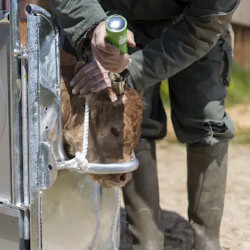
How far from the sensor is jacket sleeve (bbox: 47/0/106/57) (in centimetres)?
249

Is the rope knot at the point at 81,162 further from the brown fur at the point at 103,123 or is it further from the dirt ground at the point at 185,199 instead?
the dirt ground at the point at 185,199

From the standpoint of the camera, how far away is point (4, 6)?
8.57 feet

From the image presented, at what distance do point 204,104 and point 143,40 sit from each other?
372 mm

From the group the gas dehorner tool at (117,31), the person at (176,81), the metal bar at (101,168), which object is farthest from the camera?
the person at (176,81)

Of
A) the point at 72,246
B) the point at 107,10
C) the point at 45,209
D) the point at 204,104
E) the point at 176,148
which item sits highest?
the point at 107,10

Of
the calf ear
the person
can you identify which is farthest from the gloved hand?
the calf ear

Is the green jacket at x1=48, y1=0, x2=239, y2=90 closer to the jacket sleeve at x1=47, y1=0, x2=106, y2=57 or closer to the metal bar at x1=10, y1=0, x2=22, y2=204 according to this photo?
the jacket sleeve at x1=47, y1=0, x2=106, y2=57

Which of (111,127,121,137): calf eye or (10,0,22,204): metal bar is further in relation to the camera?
(111,127,121,137): calf eye

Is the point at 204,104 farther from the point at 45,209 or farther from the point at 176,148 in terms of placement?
the point at 176,148

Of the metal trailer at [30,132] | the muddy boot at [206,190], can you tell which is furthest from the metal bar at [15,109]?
→ the muddy boot at [206,190]

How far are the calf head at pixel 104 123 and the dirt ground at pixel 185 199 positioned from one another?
42.2 inches

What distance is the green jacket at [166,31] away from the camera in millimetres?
2523

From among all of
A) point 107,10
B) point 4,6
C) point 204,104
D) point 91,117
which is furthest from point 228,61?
point 4,6

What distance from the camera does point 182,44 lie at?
2.63 metres
